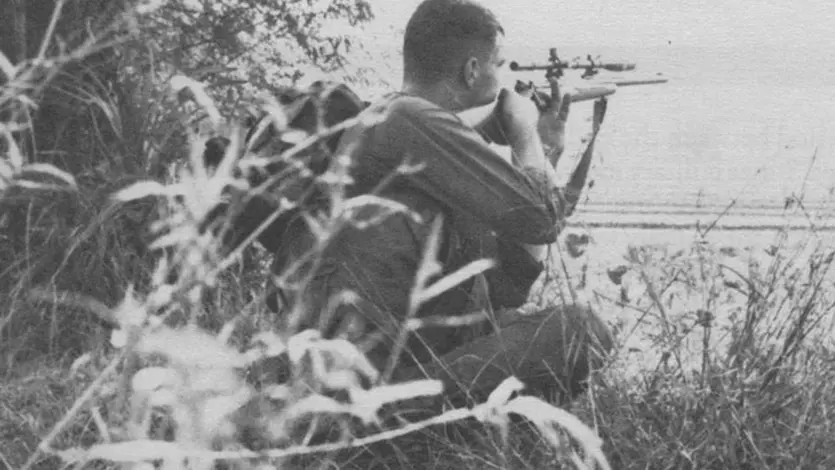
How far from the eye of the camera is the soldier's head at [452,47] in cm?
323

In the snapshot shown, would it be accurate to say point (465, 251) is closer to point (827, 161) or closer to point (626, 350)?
point (626, 350)

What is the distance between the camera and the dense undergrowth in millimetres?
1643

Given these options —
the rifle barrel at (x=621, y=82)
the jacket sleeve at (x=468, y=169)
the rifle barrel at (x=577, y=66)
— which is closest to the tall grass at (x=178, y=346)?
the jacket sleeve at (x=468, y=169)

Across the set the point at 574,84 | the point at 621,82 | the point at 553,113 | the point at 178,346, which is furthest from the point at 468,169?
the point at 621,82

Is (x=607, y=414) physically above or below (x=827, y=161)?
above

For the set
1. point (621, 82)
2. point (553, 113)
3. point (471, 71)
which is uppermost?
point (471, 71)

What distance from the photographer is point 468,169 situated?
3074 millimetres

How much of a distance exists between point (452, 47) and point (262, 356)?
1388mm

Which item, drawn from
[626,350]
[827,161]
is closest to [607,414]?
[626,350]

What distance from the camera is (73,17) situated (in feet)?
15.5

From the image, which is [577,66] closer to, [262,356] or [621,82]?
[621,82]

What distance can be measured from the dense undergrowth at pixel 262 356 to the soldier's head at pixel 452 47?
44cm

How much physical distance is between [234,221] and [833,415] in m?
1.43

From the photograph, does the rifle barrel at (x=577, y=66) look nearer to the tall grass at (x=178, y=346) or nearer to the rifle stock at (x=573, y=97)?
the rifle stock at (x=573, y=97)
